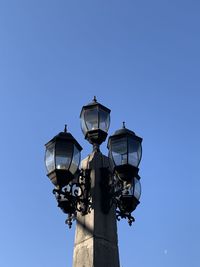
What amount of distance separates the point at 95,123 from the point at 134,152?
3.29 feet

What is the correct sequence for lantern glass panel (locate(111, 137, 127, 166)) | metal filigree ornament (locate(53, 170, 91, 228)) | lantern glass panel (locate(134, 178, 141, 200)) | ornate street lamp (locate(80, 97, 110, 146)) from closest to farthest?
1. lantern glass panel (locate(111, 137, 127, 166))
2. metal filigree ornament (locate(53, 170, 91, 228))
3. lantern glass panel (locate(134, 178, 141, 200))
4. ornate street lamp (locate(80, 97, 110, 146))

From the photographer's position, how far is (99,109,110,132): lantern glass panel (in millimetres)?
7430

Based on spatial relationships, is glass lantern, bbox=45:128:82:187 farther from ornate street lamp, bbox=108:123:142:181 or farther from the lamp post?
ornate street lamp, bbox=108:123:142:181

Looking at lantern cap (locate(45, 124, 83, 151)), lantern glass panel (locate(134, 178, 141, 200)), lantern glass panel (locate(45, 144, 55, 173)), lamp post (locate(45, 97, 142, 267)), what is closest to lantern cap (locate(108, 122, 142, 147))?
lamp post (locate(45, 97, 142, 267))

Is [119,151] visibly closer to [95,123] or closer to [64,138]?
[64,138]

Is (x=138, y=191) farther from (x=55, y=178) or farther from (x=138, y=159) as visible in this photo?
(x=55, y=178)

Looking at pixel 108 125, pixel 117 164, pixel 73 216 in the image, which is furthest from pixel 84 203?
pixel 108 125

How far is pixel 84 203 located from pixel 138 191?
0.83 metres

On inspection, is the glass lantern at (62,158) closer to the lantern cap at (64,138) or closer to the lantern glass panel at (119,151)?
the lantern cap at (64,138)

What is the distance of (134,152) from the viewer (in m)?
6.68

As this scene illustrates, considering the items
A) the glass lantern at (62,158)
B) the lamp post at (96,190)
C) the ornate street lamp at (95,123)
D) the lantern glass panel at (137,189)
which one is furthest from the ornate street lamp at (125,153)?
the ornate street lamp at (95,123)

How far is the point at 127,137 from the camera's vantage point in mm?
6695

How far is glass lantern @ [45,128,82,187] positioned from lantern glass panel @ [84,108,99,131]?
2.49 ft

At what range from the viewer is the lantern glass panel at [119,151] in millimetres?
6535
